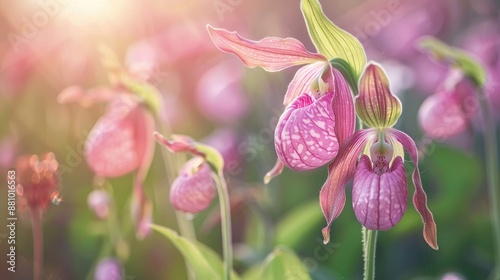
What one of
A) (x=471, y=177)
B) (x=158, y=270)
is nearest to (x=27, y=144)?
(x=158, y=270)

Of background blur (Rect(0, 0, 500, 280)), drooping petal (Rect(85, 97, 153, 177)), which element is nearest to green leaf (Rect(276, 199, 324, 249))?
background blur (Rect(0, 0, 500, 280))

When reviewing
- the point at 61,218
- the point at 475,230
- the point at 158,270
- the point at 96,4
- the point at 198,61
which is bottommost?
the point at 475,230

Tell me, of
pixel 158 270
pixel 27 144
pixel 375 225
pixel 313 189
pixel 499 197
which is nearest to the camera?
pixel 375 225

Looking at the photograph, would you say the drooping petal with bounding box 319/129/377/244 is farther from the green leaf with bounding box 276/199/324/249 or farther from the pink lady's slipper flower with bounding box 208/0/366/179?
the green leaf with bounding box 276/199/324/249

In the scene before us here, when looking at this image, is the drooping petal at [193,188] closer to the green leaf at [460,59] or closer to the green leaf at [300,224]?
the green leaf at [300,224]

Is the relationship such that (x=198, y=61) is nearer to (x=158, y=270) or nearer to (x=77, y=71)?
(x=77, y=71)

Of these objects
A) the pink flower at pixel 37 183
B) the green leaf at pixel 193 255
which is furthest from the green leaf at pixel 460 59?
the pink flower at pixel 37 183
